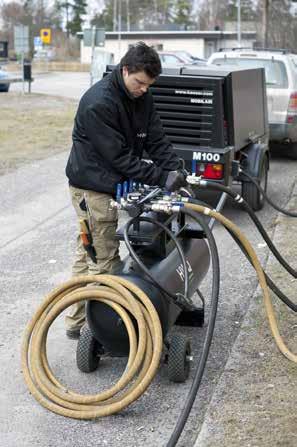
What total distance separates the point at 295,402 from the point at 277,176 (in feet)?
25.4

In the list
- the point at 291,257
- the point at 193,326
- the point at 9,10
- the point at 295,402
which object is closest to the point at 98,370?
the point at 193,326

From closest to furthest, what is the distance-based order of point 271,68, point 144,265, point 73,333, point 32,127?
point 144,265
point 73,333
point 271,68
point 32,127

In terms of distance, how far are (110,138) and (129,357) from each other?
132 centimetres

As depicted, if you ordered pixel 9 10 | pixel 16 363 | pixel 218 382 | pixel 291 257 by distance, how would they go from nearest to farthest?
Result: pixel 218 382 → pixel 16 363 → pixel 291 257 → pixel 9 10

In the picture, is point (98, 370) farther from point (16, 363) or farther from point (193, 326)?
point (193, 326)

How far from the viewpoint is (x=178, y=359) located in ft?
13.9

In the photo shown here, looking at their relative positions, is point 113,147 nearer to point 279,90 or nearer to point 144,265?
point 144,265

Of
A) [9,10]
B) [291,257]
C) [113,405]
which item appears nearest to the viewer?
[113,405]

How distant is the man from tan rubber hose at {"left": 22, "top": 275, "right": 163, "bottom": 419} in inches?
14.1

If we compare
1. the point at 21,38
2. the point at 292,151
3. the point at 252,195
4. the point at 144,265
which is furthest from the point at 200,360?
the point at 21,38

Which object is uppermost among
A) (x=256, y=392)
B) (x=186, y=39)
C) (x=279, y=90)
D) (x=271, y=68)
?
(x=186, y=39)

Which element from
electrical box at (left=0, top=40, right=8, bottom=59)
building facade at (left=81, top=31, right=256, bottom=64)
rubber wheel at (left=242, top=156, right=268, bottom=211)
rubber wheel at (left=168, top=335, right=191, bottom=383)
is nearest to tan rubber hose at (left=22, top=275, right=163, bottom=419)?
rubber wheel at (left=168, top=335, right=191, bottom=383)

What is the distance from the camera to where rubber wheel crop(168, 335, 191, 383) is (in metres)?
4.23

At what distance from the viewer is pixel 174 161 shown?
4.86 m
